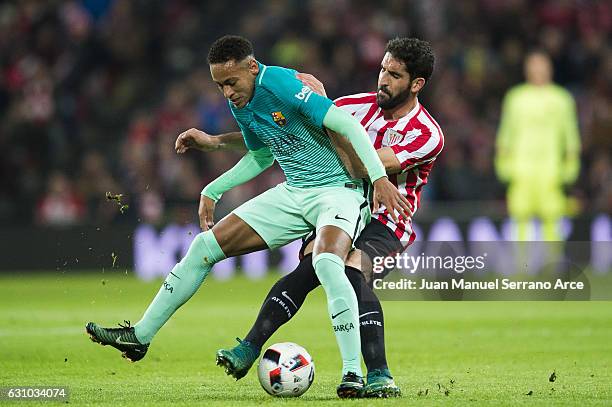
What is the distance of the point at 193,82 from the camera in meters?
16.9

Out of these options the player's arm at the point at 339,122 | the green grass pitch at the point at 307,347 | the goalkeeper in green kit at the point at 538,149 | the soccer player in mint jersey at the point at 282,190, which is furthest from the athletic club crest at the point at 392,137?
the goalkeeper in green kit at the point at 538,149

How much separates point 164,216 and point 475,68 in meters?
4.73

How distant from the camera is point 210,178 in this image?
1580cm

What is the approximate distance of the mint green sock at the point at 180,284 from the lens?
20.9 feet

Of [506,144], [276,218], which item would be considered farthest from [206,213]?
[506,144]

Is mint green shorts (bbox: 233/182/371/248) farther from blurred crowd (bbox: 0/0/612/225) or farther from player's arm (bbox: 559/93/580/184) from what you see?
player's arm (bbox: 559/93/580/184)

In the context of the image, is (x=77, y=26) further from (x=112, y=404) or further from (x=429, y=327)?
(x=112, y=404)

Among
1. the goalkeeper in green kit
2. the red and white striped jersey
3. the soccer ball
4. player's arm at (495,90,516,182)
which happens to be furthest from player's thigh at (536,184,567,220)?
the soccer ball

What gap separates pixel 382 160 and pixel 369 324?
36.5 inches

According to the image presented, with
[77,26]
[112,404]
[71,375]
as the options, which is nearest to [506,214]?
[77,26]

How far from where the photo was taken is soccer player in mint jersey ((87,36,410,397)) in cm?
599

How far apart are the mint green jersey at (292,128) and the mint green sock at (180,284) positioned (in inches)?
22.1

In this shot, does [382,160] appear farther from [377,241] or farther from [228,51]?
[228,51]

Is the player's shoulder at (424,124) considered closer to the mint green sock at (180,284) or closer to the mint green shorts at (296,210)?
the mint green shorts at (296,210)
